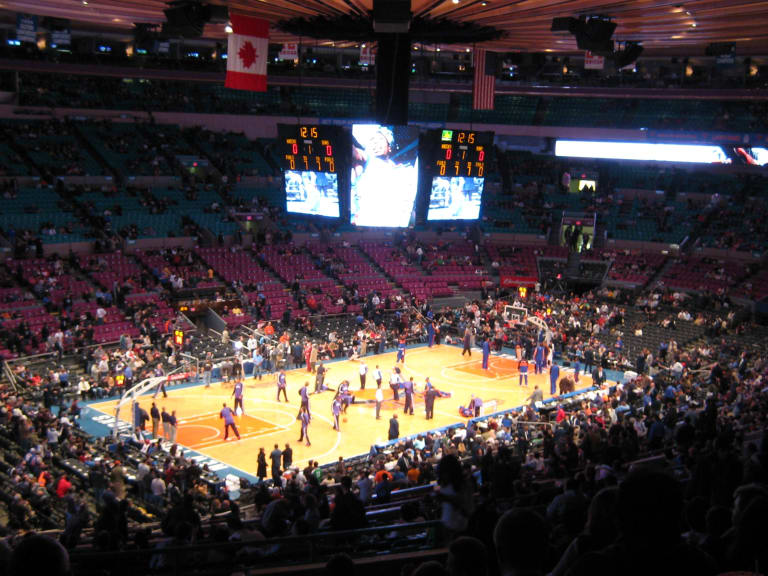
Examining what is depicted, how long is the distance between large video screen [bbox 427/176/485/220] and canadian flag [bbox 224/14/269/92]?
4.97m

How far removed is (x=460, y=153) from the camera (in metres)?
19.2

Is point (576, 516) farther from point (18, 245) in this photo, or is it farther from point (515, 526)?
point (18, 245)

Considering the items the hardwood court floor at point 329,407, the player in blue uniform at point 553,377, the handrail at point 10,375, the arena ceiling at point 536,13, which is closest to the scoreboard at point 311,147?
the arena ceiling at point 536,13

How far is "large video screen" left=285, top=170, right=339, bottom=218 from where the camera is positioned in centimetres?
1900

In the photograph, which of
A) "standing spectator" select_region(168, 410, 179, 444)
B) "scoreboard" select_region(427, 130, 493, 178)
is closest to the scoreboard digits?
"scoreboard" select_region(427, 130, 493, 178)

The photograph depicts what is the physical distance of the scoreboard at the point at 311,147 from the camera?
1853 cm

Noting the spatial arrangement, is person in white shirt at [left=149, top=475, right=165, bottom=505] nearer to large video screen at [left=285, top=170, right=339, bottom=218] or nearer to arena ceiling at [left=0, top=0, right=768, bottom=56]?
large video screen at [left=285, top=170, right=339, bottom=218]

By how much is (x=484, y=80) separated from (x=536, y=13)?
837 centimetres

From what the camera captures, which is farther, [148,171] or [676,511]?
[148,171]

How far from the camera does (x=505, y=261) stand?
1838 inches

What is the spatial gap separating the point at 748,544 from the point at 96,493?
1554 cm

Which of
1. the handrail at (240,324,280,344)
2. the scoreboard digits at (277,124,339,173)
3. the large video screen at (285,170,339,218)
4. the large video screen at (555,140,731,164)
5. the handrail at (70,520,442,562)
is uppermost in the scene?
the large video screen at (555,140,731,164)

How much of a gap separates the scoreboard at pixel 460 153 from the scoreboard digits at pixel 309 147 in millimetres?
2353

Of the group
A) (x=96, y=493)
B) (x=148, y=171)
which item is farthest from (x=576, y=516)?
(x=148, y=171)
